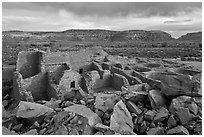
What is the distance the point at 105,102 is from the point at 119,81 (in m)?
4.26

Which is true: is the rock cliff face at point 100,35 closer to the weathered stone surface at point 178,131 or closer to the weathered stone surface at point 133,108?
the weathered stone surface at point 133,108

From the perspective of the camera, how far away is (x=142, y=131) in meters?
6.07

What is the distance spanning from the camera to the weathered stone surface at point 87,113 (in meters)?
6.05

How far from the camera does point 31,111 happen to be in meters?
7.10

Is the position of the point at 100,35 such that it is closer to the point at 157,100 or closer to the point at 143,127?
the point at 157,100

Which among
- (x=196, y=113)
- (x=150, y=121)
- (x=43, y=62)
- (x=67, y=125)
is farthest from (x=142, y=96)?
(x=43, y=62)

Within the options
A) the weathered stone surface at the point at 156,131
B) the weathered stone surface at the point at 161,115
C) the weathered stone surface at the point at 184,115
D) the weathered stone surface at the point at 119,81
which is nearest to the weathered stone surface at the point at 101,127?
the weathered stone surface at the point at 156,131

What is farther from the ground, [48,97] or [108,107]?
[108,107]

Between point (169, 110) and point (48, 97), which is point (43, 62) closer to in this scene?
point (48, 97)

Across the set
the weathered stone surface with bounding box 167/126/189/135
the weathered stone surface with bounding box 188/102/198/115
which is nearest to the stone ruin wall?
the weathered stone surface with bounding box 188/102/198/115

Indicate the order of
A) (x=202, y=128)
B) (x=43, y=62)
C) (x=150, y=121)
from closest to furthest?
(x=202, y=128) → (x=150, y=121) → (x=43, y=62)

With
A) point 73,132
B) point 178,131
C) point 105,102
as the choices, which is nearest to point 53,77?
point 105,102

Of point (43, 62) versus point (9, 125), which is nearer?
point (9, 125)

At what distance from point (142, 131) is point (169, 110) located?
1.11 m
